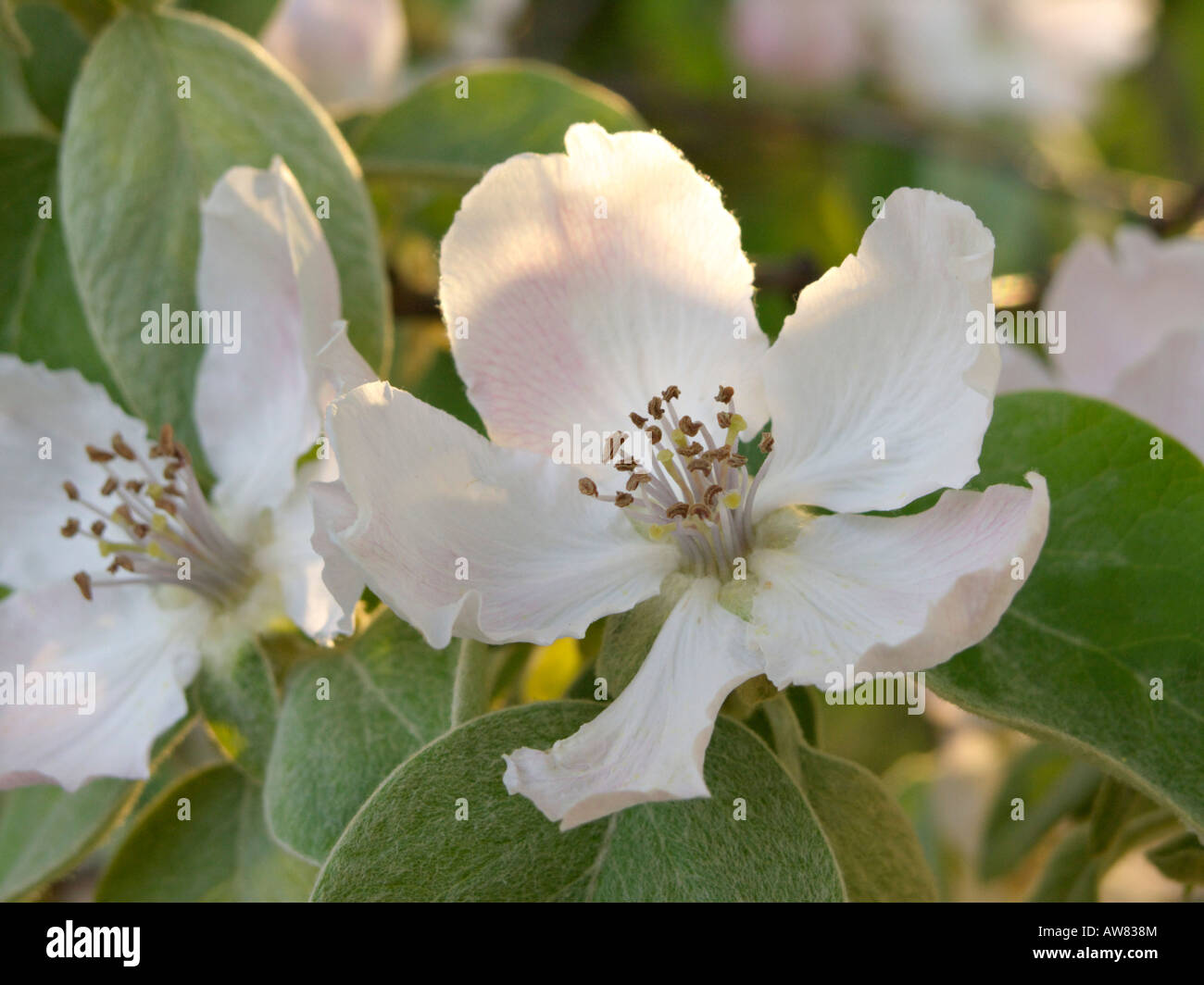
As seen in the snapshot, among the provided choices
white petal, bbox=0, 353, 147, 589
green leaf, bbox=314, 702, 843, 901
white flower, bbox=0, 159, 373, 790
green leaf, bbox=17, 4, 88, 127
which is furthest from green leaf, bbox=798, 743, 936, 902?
green leaf, bbox=17, 4, 88, 127

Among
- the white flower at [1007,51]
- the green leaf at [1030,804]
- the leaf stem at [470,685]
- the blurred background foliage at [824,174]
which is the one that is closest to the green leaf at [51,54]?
the blurred background foliage at [824,174]

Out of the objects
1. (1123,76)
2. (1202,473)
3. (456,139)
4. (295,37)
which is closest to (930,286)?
(1202,473)

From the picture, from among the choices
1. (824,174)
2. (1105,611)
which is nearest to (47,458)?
(1105,611)

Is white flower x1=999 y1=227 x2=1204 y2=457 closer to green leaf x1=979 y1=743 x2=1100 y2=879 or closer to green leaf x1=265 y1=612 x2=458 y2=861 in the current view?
green leaf x1=979 y1=743 x2=1100 y2=879

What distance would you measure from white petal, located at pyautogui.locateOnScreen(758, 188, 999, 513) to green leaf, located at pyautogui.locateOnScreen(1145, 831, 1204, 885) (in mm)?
340

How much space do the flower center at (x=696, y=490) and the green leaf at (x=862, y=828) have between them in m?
0.12

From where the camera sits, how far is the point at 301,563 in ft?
2.68

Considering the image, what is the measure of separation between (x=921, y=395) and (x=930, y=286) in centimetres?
6

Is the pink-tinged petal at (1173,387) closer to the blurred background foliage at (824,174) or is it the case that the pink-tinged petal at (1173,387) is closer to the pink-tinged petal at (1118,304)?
the pink-tinged petal at (1118,304)

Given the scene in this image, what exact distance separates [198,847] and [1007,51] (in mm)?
2355

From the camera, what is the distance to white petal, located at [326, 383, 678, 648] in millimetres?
605

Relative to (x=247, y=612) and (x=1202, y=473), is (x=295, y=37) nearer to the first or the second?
(x=247, y=612)

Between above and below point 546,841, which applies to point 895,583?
above

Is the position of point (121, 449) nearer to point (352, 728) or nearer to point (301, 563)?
point (301, 563)
